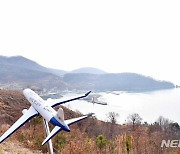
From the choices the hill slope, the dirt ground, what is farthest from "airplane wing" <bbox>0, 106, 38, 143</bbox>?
the hill slope

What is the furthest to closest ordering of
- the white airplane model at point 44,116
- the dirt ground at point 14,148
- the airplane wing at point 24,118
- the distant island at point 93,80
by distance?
the distant island at point 93,80
the dirt ground at point 14,148
the airplane wing at point 24,118
the white airplane model at point 44,116

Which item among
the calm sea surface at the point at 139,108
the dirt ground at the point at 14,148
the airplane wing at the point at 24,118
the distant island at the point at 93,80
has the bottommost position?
the calm sea surface at the point at 139,108

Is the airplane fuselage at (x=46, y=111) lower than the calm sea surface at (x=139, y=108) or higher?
higher

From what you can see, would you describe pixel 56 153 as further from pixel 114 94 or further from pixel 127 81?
pixel 127 81

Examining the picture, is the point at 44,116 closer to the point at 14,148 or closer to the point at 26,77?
the point at 14,148

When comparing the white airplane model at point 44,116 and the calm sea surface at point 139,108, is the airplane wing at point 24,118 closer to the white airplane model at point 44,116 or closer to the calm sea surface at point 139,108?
the white airplane model at point 44,116

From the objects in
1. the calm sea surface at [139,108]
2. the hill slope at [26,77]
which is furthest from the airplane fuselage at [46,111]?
the hill slope at [26,77]

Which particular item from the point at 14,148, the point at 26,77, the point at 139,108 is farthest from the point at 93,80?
the point at 14,148

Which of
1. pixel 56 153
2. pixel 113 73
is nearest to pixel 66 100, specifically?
pixel 56 153

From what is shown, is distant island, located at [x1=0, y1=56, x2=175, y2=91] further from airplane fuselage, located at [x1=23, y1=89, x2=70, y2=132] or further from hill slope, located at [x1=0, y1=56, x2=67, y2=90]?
airplane fuselage, located at [x1=23, y1=89, x2=70, y2=132]

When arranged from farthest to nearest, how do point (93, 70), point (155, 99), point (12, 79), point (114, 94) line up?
point (93, 70), point (12, 79), point (114, 94), point (155, 99)

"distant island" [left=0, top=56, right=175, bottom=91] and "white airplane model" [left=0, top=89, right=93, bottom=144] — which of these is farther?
"distant island" [left=0, top=56, right=175, bottom=91]
